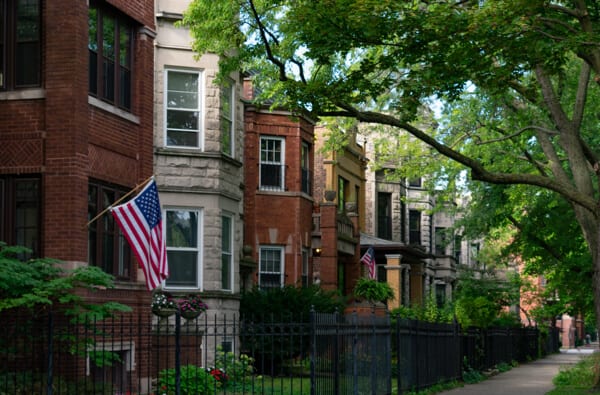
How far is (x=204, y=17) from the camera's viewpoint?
24.2 meters

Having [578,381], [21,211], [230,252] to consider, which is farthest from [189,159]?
[578,381]

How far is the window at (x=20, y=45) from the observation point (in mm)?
18516

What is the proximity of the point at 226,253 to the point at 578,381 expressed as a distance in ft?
31.3

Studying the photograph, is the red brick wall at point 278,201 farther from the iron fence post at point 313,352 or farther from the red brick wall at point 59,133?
the iron fence post at point 313,352

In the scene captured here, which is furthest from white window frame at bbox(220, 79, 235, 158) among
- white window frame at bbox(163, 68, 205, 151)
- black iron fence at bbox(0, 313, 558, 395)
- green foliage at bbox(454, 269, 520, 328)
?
green foliage at bbox(454, 269, 520, 328)

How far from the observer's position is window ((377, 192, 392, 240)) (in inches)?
2158

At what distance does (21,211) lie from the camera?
1856cm

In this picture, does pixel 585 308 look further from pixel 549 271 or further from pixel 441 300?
pixel 441 300

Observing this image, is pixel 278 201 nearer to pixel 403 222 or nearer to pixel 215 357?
pixel 215 357

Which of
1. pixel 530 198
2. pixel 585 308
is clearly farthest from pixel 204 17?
pixel 585 308

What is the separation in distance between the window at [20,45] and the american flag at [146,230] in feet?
9.29

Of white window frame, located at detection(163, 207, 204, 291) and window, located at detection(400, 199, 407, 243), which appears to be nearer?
white window frame, located at detection(163, 207, 204, 291)

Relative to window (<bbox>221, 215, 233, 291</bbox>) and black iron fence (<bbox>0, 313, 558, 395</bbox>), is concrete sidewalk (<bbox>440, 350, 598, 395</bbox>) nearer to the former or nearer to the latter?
black iron fence (<bbox>0, 313, 558, 395</bbox>)

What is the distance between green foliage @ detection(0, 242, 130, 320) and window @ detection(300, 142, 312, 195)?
695 inches
